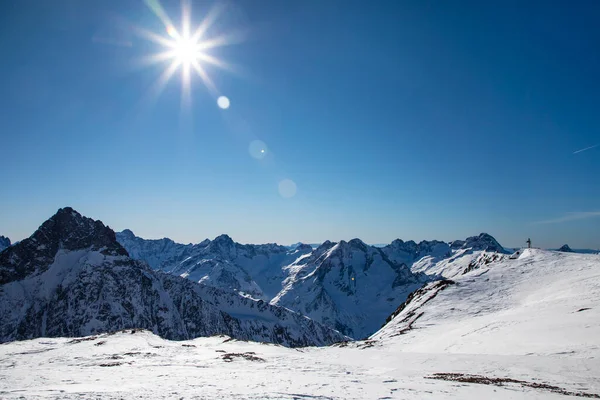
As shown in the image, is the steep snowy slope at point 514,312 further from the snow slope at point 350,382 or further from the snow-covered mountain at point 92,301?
the snow-covered mountain at point 92,301

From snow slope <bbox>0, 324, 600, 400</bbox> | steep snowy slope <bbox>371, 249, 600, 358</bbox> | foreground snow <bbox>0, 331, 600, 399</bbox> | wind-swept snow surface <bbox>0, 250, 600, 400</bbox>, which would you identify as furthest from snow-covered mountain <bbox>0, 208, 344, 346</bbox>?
foreground snow <bbox>0, 331, 600, 399</bbox>

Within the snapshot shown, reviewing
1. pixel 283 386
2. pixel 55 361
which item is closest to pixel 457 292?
pixel 283 386

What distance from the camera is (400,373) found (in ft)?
62.9

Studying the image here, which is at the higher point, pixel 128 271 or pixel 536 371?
pixel 128 271

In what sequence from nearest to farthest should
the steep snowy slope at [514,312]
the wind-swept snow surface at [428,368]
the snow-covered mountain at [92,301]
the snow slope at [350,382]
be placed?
the snow slope at [350,382]
the wind-swept snow surface at [428,368]
the steep snowy slope at [514,312]
the snow-covered mountain at [92,301]

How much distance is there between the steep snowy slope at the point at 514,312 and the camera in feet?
78.8

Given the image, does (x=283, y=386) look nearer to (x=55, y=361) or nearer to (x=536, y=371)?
(x=536, y=371)

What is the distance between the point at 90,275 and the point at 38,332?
34955mm

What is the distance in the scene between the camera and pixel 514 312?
34750 millimetres

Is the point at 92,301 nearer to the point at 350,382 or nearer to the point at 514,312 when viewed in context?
the point at 350,382

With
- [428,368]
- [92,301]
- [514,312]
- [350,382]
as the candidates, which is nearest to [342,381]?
[350,382]

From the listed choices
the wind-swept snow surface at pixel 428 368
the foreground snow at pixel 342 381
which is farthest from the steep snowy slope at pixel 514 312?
the foreground snow at pixel 342 381

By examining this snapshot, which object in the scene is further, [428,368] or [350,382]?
[428,368]

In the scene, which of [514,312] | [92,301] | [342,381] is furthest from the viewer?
[92,301]
